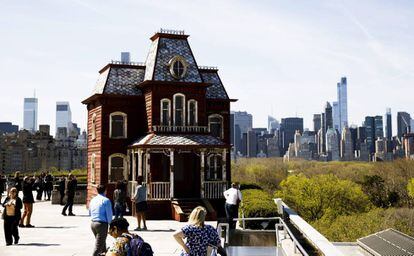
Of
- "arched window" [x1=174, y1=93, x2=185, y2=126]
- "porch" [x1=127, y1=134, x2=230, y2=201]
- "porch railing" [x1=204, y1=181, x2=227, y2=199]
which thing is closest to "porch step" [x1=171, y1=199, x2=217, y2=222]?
"porch" [x1=127, y1=134, x2=230, y2=201]

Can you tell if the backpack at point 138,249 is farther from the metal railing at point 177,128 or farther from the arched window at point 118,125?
the arched window at point 118,125

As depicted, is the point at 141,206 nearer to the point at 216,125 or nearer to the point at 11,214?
the point at 11,214

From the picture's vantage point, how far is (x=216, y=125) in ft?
101

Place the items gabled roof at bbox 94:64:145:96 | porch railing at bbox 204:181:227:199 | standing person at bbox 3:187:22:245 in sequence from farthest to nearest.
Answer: gabled roof at bbox 94:64:145:96
porch railing at bbox 204:181:227:199
standing person at bbox 3:187:22:245

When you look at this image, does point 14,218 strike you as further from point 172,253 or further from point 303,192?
point 303,192

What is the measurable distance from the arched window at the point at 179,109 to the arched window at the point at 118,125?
3559mm

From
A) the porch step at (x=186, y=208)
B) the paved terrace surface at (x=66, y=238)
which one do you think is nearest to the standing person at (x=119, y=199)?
the paved terrace surface at (x=66, y=238)

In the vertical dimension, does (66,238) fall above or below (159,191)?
below

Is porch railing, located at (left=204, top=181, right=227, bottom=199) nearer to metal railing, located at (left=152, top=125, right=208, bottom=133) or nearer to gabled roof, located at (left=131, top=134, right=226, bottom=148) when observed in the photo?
gabled roof, located at (left=131, top=134, right=226, bottom=148)

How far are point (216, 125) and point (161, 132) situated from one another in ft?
19.7

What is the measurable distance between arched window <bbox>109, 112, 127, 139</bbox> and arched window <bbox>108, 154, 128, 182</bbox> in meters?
1.20

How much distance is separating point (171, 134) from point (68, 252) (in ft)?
42.5

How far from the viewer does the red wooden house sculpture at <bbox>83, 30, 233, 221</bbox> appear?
24422 millimetres

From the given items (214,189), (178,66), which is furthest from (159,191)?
(178,66)
